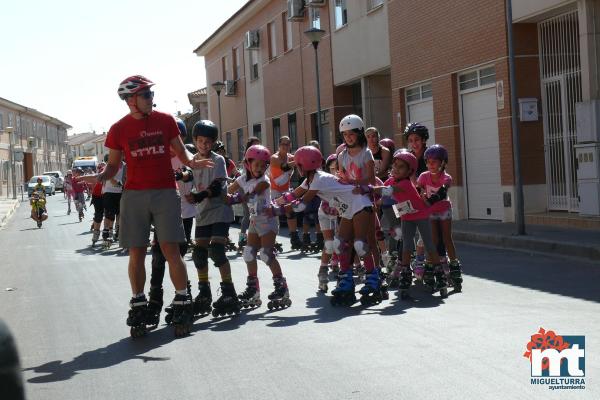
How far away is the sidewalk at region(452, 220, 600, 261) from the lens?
11703 millimetres

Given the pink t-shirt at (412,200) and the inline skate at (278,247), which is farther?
the inline skate at (278,247)

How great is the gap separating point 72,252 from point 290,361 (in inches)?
455

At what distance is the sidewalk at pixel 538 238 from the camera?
11.7m

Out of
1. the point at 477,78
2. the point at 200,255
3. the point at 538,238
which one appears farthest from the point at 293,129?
the point at 200,255

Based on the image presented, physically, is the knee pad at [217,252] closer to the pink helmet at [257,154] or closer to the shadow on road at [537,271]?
the pink helmet at [257,154]

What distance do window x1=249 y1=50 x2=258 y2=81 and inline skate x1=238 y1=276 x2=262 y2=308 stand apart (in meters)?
30.3

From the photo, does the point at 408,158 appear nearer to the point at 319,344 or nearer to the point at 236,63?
the point at 319,344

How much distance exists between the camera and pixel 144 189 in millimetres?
6984

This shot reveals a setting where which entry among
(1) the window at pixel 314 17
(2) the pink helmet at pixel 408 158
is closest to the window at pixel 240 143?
(1) the window at pixel 314 17

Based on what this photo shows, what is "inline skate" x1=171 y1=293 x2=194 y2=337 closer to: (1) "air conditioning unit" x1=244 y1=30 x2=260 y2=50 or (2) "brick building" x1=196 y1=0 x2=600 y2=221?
(2) "brick building" x1=196 y1=0 x2=600 y2=221

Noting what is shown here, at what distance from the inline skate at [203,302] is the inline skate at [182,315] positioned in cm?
90

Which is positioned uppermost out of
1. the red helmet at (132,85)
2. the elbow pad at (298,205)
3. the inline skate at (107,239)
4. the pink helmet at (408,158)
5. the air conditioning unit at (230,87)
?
the air conditioning unit at (230,87)

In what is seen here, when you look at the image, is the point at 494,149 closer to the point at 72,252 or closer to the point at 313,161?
the point at 72,252

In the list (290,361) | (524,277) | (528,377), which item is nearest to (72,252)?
(524,277)
